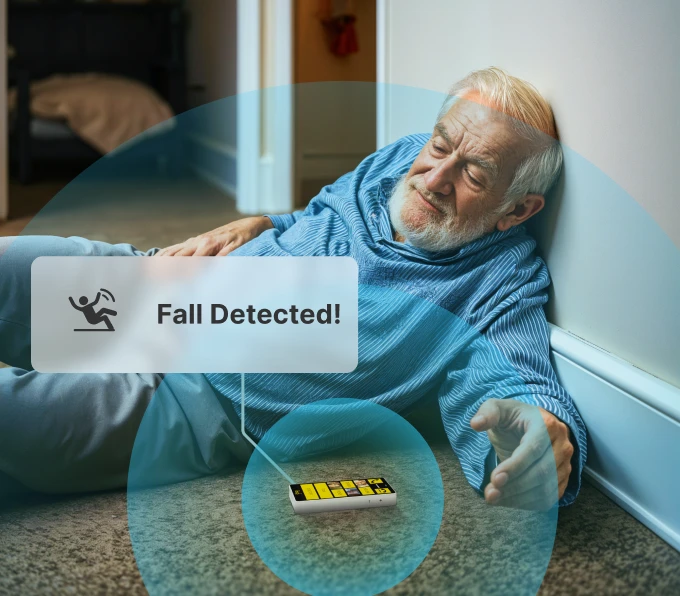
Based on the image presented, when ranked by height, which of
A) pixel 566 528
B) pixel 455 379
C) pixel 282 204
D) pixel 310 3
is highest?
pixel 310 3

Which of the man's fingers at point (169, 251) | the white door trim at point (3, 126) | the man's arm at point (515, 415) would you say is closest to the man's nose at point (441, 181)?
the man's arm at point (515, 415)

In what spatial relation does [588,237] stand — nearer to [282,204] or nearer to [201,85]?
[282,204]

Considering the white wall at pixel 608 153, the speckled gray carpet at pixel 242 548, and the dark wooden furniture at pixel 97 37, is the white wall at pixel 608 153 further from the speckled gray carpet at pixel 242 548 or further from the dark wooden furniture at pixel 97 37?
the dark wooden furniture at pixel 97 37

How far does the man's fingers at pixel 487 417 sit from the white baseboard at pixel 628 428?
11 cm

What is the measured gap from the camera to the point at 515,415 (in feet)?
2.08

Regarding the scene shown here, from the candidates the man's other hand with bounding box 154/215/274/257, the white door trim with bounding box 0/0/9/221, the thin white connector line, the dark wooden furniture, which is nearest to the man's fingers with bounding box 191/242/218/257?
the man's other hand with bounding box 154/215/274/257

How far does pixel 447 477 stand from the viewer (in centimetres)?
66

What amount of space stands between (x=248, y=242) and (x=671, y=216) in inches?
13.5

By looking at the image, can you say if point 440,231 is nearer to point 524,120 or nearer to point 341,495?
point 524,120

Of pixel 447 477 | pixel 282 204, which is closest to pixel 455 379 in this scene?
pixel 447 477

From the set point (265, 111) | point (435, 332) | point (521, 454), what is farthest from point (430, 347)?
point (265, 111)

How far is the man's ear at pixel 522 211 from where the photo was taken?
2.41 feet
